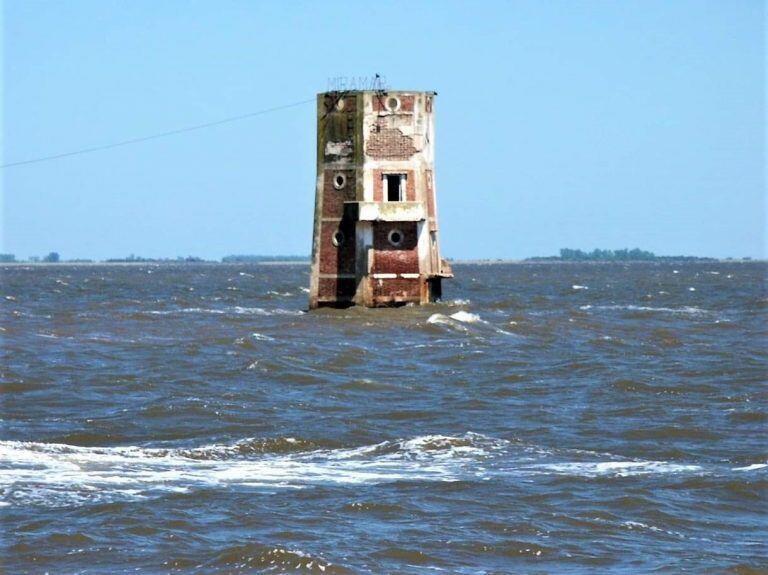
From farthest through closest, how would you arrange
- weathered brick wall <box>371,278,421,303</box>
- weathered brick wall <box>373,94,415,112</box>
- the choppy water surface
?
1. weathered brick wall <box>371,278,421,303</box>
2. weathered brick wall <box>373,94,415,112</box>
3. the choppy water surface

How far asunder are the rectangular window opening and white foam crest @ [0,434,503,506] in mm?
27260

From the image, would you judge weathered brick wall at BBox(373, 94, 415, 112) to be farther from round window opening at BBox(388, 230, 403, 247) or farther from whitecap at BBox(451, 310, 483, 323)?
whitecap at BBox(451, 310, 483, 323)

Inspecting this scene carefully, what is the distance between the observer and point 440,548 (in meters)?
15.8

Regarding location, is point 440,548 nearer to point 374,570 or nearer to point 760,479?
point 374,570

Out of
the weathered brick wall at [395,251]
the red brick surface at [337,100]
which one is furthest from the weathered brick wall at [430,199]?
the red brick surface at [337,100]

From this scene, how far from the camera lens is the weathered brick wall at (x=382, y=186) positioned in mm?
49406

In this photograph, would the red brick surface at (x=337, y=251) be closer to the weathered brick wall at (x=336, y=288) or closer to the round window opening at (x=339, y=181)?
the weathered brick wall at (x=336, y=288)

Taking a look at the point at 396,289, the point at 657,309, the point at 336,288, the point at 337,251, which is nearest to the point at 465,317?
the point at 396,289

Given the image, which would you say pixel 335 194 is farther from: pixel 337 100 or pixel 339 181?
pixel 337 100

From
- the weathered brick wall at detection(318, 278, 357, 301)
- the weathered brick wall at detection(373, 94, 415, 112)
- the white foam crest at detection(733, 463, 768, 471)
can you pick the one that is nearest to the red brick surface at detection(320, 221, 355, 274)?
the weathered brick wall at detection(318, 278, 357, 301)

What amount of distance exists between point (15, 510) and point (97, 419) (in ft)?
24.6

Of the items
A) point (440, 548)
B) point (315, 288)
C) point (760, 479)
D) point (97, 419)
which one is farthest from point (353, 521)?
point (315, 288)

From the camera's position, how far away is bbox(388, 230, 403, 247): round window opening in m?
49.7

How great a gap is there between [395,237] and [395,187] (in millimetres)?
1618
